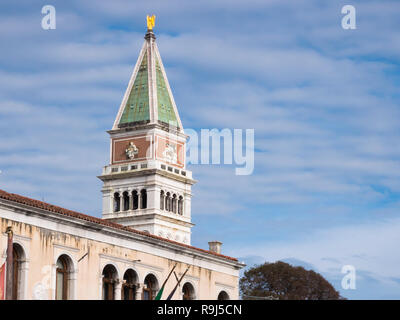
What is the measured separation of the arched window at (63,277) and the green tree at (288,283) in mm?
68777

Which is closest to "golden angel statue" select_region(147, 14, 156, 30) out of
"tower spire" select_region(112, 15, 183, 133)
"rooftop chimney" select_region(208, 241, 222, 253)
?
"tower spire" select_region(112, 15, 183, 133)

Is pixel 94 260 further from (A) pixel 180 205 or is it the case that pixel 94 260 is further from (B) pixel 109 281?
(A) pixel 180 205

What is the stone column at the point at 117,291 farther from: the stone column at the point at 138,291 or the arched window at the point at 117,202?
the arched window at the point at 117,202

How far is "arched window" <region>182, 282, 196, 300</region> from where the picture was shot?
7106cm

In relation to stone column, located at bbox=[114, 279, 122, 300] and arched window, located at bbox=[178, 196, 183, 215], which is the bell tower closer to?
arched window, located at bbox=[178, 196, 183, 215]

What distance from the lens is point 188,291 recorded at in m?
71.5

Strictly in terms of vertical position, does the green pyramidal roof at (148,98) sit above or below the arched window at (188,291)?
above

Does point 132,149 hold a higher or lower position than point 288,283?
higher

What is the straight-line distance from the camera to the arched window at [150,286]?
221 feet

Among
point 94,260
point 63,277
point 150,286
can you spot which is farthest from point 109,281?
point 150,286

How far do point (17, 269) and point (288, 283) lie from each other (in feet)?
248

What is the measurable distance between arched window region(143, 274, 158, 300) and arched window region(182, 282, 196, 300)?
355 centimetres

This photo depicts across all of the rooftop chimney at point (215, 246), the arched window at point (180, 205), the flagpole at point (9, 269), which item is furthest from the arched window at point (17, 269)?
the arched window at point (180, 205)
